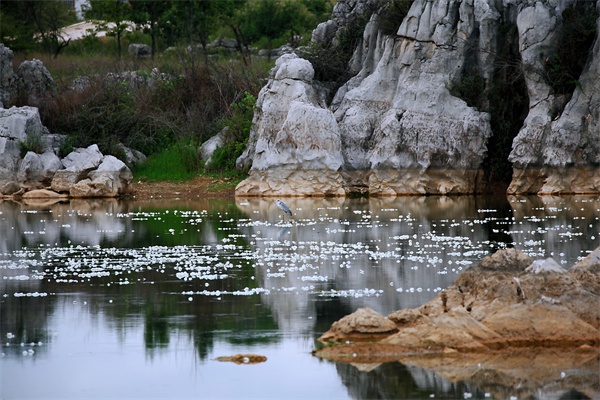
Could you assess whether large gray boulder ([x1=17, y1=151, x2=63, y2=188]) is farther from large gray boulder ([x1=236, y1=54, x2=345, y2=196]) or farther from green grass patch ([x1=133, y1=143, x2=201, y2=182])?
large gray boulder ([x1=236, y1=54, x2=345, y2=196])

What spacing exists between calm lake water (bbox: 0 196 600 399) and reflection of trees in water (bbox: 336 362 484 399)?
3 cm

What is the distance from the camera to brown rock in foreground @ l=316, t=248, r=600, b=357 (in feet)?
36.8

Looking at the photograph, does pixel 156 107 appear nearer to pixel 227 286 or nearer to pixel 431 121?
pixel 431 121

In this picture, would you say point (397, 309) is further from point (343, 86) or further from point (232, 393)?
point (343, 86)

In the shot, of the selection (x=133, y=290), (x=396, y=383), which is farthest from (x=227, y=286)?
(x=396, y=383)

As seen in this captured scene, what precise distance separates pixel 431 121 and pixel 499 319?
80.7 ft

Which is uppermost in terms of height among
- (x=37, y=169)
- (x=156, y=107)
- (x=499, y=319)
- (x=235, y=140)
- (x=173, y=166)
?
(x=156, y=107)

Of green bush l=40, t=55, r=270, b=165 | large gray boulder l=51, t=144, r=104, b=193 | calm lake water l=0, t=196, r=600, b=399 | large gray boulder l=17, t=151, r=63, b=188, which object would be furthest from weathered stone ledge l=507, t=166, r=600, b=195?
large gray boulder l=17, t=151, r=63, b=188

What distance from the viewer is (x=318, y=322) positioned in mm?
12734

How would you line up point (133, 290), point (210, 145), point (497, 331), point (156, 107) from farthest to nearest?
point (156, 107)
point (210, 145)
point (133, 290)
point (497, 331)

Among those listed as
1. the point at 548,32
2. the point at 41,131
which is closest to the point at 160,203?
the point at 41,131

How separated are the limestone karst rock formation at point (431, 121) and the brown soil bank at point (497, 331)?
22.7m

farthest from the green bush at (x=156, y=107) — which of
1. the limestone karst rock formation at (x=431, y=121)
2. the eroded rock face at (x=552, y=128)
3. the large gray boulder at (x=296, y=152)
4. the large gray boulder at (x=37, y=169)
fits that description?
the eroded rock face at (x=552, y=128)

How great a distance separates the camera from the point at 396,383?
10.0 metres
